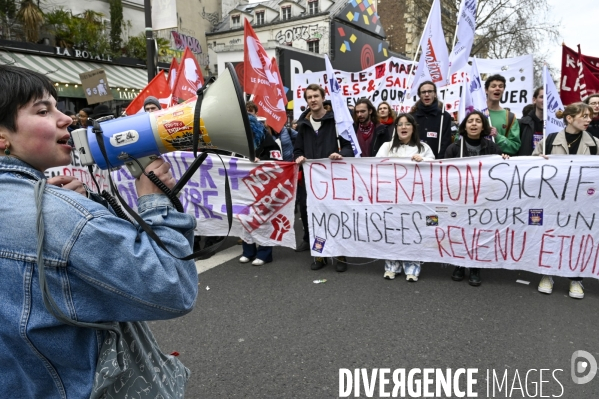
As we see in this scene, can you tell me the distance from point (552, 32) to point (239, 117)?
85.9 feet

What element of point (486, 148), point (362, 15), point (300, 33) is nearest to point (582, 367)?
point (486, 148)

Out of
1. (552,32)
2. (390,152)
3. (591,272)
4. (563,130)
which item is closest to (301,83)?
(390,152)

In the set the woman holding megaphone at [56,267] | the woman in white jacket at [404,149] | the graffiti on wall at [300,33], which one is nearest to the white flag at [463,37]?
the woman in white jacket at [404,149]

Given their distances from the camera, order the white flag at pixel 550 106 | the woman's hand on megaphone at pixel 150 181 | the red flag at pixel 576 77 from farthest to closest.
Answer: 1. the red flag at pixel 576 77
2. the white flag at pixel 550 106
3. the woman's hand on megaphone at pixel 150 181

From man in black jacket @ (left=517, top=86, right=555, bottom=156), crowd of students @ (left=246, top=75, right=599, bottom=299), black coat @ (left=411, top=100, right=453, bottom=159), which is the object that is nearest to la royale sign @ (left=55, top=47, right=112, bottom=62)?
crowd of students @ (left=246, top=75, right=599, bottom=299)

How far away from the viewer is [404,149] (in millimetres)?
4480

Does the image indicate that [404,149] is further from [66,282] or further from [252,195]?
[66,282]

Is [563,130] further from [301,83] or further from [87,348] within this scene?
[301,83]

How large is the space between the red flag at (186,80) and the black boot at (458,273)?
4840mm

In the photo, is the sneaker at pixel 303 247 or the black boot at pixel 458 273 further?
the sneaker at pixel 303 247

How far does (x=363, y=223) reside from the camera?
4500mm

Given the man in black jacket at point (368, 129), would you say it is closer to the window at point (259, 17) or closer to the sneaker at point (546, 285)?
the sneaker at point (546, 285)

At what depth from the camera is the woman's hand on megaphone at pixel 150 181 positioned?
1.10 metres

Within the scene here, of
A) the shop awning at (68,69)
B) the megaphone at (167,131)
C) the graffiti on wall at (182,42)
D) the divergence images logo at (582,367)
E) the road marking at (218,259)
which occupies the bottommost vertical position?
the divergence images logo at (582,367)
